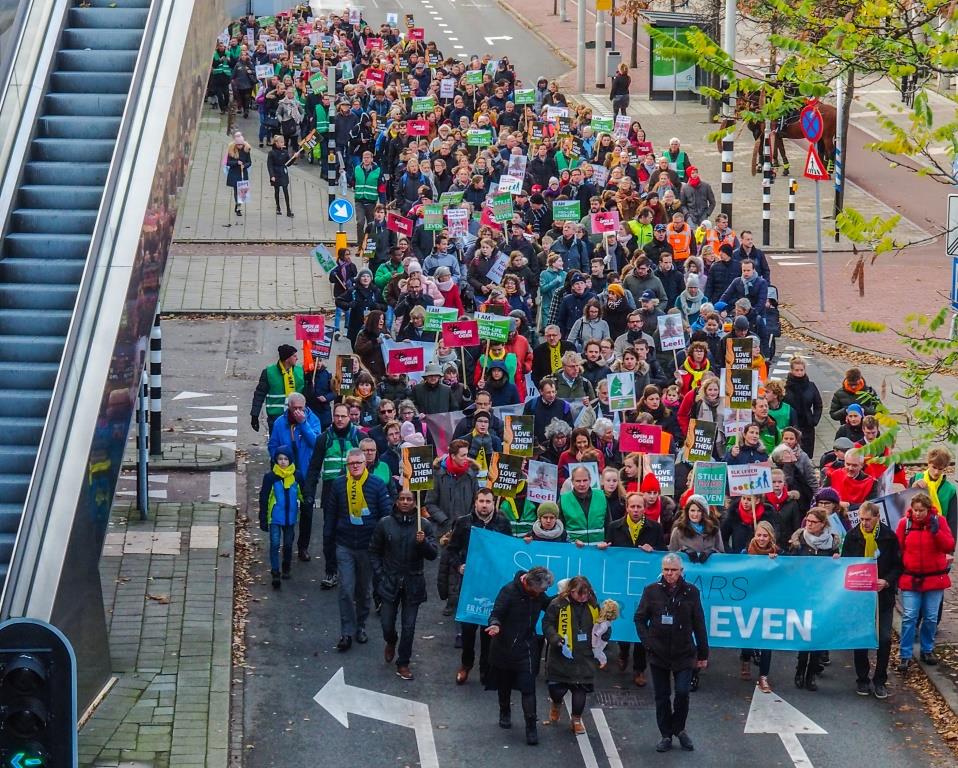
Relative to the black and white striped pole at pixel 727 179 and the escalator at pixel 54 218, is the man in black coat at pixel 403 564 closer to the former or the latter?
the escalator at pixel 54 218

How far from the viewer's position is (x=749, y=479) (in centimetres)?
1580

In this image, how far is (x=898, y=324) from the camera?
90.8 ft

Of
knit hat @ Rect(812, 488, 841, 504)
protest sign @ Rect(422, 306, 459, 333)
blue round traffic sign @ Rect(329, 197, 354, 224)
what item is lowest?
knit hat @ Rect(812, 488, 841, 504)

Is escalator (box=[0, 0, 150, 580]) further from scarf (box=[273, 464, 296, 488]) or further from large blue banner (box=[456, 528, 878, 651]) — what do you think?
large blue banner (box=[456, 528, 878, 651])

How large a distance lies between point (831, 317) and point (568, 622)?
15.0 metres

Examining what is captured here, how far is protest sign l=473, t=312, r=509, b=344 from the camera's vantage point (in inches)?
806

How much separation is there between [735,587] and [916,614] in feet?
4.78

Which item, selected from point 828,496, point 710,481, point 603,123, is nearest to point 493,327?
point 710,481

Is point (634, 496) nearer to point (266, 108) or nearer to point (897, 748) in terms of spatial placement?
point (897, 748)

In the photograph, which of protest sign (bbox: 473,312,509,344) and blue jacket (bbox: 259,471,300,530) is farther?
protest sign (bbox: 473,312,509,344)

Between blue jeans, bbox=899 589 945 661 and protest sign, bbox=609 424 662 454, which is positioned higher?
protest sign, bbox=609 424 662 454

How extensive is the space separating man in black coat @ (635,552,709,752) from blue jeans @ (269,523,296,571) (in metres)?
4.11

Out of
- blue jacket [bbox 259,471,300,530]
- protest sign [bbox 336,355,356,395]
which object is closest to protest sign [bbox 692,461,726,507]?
blue jacket [bbox 259,471,300,530]

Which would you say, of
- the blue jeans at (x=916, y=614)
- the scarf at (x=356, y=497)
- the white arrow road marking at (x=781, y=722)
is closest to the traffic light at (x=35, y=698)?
the white arrow road marking at (x=781, y=722)
